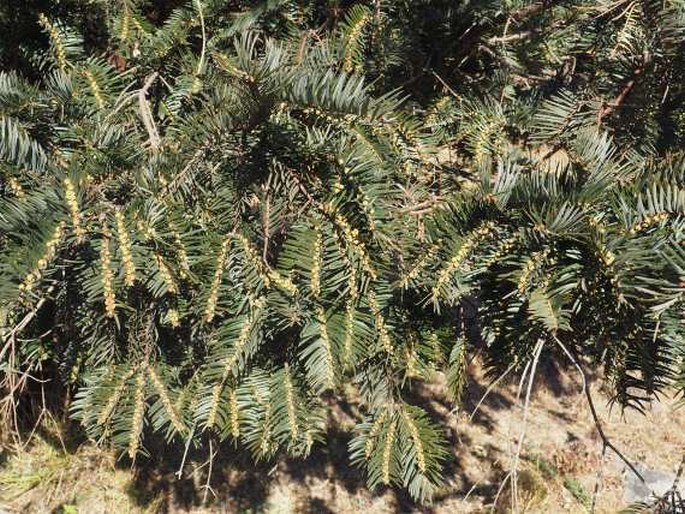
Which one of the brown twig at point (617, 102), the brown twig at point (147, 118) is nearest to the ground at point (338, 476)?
the brown twig at point (617, 102)

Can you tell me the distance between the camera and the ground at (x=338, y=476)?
2400 mm

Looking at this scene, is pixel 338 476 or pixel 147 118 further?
pixel 338 476

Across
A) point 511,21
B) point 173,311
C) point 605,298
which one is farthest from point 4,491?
point 511,21

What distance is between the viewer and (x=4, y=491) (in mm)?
2336

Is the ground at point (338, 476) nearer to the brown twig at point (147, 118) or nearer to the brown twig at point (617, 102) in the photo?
the brown twig at point (617, 102)

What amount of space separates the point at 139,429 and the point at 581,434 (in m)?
2.30

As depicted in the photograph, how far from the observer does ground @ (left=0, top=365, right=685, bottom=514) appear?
7.88ft

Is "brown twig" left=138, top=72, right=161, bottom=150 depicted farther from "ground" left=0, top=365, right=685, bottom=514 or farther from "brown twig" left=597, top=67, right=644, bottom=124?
"ground" left=0, top=365, right=685, bottom=514

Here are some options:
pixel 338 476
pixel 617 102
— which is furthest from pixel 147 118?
pixel 338 476

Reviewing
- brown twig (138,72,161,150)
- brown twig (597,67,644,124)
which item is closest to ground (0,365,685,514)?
brown twig (597,67,644,124)

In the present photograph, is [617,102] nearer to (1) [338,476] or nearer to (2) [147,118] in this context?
(2) [147,118]

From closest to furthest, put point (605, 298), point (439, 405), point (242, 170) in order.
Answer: point (605, 298), point (242, 170), point (439, 405)

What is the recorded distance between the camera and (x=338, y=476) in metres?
2.61

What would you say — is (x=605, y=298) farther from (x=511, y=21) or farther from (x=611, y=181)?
(x=511, y=21)
